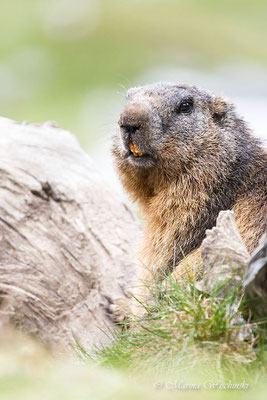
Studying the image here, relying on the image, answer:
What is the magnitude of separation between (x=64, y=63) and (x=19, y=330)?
22756 mm

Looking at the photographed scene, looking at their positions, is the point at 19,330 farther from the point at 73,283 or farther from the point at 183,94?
the point at 183,94

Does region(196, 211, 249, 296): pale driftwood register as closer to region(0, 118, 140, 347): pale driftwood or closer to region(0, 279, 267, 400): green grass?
region(0, 279, 267, 400): green grass

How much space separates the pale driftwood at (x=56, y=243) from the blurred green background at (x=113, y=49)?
15688 millimetres

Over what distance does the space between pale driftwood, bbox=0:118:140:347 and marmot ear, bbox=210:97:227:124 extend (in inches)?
86.8

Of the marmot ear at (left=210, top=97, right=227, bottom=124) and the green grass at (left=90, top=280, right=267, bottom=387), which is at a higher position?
the marmot ear at (left=210, top=97, right=227, bottom=124)

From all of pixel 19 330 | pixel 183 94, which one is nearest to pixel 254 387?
pixel 19 330

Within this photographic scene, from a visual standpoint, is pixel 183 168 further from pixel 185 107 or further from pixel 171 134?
pixel 185 107

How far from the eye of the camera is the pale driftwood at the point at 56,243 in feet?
24.2

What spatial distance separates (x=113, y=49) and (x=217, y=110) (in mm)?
22504

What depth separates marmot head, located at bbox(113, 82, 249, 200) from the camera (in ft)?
22.7

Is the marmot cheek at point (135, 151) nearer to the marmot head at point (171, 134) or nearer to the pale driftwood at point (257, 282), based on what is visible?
the marmot head at point (171, 134)

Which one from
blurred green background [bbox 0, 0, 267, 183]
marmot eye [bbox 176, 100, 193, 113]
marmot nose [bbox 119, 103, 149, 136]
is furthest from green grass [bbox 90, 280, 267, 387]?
blurred green background [bbox 0, 0, 267, 183]

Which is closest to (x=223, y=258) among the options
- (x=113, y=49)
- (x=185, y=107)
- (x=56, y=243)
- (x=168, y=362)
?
(x=168, y=362)

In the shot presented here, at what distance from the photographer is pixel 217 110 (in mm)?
7410
